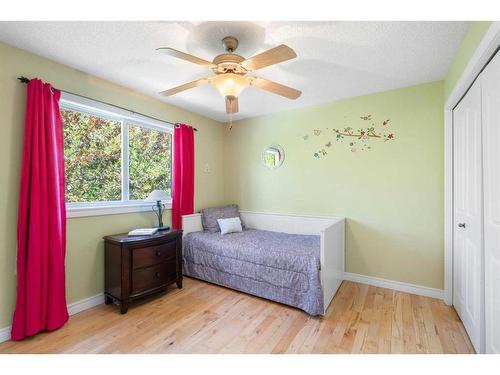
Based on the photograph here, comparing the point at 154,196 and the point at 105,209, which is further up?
the point at 154,196

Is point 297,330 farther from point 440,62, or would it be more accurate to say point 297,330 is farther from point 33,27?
point 33,27

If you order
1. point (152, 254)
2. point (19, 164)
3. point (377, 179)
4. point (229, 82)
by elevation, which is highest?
point (229, 82)

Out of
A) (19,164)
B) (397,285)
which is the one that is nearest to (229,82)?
(19,164)

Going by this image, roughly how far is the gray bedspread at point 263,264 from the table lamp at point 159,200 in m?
0.47

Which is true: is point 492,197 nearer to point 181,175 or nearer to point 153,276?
point 153,276

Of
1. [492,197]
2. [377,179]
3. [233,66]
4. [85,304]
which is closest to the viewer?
[492,197]

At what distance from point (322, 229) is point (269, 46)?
1.66 meters

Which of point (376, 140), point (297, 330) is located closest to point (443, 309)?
point (297, 330)

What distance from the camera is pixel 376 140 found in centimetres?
275

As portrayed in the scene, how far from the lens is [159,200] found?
2.68 m

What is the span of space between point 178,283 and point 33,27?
253cm

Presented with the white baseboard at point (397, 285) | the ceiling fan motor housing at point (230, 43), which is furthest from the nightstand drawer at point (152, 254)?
the white baseboard at point (397, 285)

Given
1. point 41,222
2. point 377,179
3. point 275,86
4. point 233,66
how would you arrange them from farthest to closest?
point 377,179
point 41,222
point 275,86
point 233,66

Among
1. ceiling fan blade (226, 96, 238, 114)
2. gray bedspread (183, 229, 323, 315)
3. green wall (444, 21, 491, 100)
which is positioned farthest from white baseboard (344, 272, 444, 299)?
ceiling fan blade (226, 96, 238, 114)
